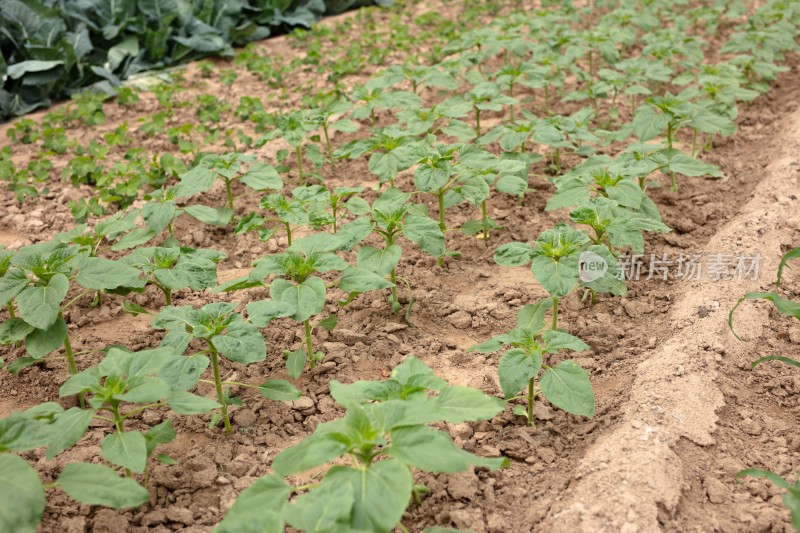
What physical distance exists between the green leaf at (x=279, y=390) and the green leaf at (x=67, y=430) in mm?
730

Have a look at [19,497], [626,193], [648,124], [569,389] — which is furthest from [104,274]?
[648,124]

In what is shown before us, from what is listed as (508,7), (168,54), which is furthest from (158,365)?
(508,7)

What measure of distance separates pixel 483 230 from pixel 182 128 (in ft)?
8.85

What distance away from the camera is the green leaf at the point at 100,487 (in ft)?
7.13

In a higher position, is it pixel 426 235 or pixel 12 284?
pixel 12 284

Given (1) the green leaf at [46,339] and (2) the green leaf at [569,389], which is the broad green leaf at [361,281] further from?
(1) the green leaf at [46,339]

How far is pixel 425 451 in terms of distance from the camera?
210 cm

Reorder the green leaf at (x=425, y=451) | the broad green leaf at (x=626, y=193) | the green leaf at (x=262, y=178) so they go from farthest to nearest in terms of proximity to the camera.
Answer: the green leaf at (x=262, y=178)
the broad green leaf at (x=626, y=193)
the green leaf at (x=425, y=451)

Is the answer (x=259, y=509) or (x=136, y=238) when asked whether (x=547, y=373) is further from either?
(x=136, y=238)

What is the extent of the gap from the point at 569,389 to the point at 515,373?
0.72 ft

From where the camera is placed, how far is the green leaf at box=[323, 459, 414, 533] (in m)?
1.94

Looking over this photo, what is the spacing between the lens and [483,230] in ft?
14.2

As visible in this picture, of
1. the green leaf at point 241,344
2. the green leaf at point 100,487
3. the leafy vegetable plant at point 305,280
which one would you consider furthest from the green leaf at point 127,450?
→ the leafy vegetable plant at point 305,280

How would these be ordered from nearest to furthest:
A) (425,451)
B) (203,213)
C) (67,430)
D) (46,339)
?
(425,451) < (67,430) < (46,339) < (203,213)
